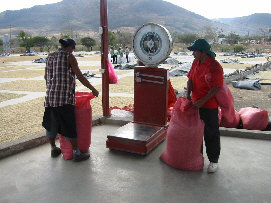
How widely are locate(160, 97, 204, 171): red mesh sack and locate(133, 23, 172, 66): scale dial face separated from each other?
3.03 feet

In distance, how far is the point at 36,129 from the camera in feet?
17.9

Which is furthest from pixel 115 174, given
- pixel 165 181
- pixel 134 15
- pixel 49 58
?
pixel 134 15

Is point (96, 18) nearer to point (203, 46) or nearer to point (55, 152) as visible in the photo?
point (55, 152)

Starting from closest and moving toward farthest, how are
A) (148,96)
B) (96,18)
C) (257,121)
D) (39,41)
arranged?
(148,96) → (257,121) → (39,41) → (96,18)

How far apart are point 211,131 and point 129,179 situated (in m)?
1.08

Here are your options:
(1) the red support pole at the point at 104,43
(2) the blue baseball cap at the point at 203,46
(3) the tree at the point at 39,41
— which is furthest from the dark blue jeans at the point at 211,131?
(3) the tree at the point at 39,41

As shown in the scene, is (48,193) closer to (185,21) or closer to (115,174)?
(115,174)

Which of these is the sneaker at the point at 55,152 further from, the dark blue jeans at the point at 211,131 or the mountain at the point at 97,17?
the mountain at the point at 97,17

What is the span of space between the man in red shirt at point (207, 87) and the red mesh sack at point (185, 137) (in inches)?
4.0

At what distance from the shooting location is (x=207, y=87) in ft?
10.4

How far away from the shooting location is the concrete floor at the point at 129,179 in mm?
2789

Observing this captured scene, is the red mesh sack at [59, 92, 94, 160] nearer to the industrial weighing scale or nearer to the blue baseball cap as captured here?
the industrial weighing scale

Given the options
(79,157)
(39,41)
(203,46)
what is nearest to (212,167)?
(203,46)

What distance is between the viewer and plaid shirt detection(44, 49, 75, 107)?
10.9 ft
